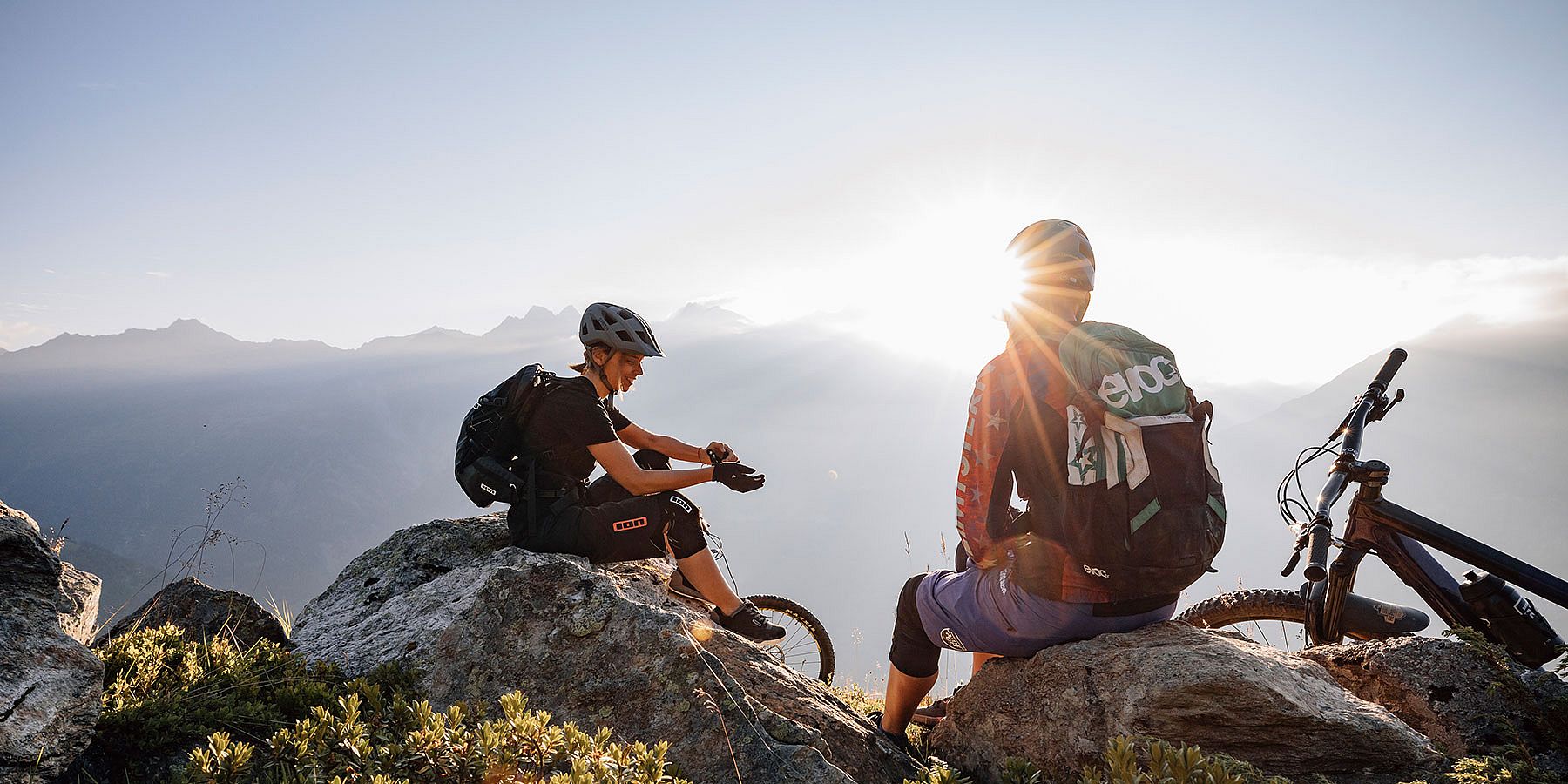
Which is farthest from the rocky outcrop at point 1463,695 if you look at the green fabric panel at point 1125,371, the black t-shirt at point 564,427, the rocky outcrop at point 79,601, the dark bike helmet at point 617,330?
the rocky outcrop at point 79,601

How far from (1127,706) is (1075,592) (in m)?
0.63

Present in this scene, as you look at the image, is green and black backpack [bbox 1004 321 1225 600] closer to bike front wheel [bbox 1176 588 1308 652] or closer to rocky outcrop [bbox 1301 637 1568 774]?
rocky outcrop [bbox 1301 637 1568 774]

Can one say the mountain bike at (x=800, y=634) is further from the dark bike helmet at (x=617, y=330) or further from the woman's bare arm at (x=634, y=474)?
the dark bike helmet at (x=617, y=330)

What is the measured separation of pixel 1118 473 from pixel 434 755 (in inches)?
143

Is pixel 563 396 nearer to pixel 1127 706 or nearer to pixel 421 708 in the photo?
pixel 421 708

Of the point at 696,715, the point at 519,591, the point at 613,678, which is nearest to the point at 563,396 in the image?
the point at 519,591

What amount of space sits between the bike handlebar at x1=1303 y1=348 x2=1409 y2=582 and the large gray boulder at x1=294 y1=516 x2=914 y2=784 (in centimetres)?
341

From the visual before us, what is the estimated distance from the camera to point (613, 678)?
14.9 ft

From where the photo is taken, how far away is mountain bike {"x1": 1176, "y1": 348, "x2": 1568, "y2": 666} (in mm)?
4926

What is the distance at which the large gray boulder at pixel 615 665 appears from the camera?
4.07m

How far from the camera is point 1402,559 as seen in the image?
17.9 feet

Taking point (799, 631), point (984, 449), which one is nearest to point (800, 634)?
point (799, 631)

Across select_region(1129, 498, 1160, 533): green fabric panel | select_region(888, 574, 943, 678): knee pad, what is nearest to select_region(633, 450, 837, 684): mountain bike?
select_region(888, 574, 943, 678): knee pad

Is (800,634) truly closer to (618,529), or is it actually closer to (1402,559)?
(618,529)
